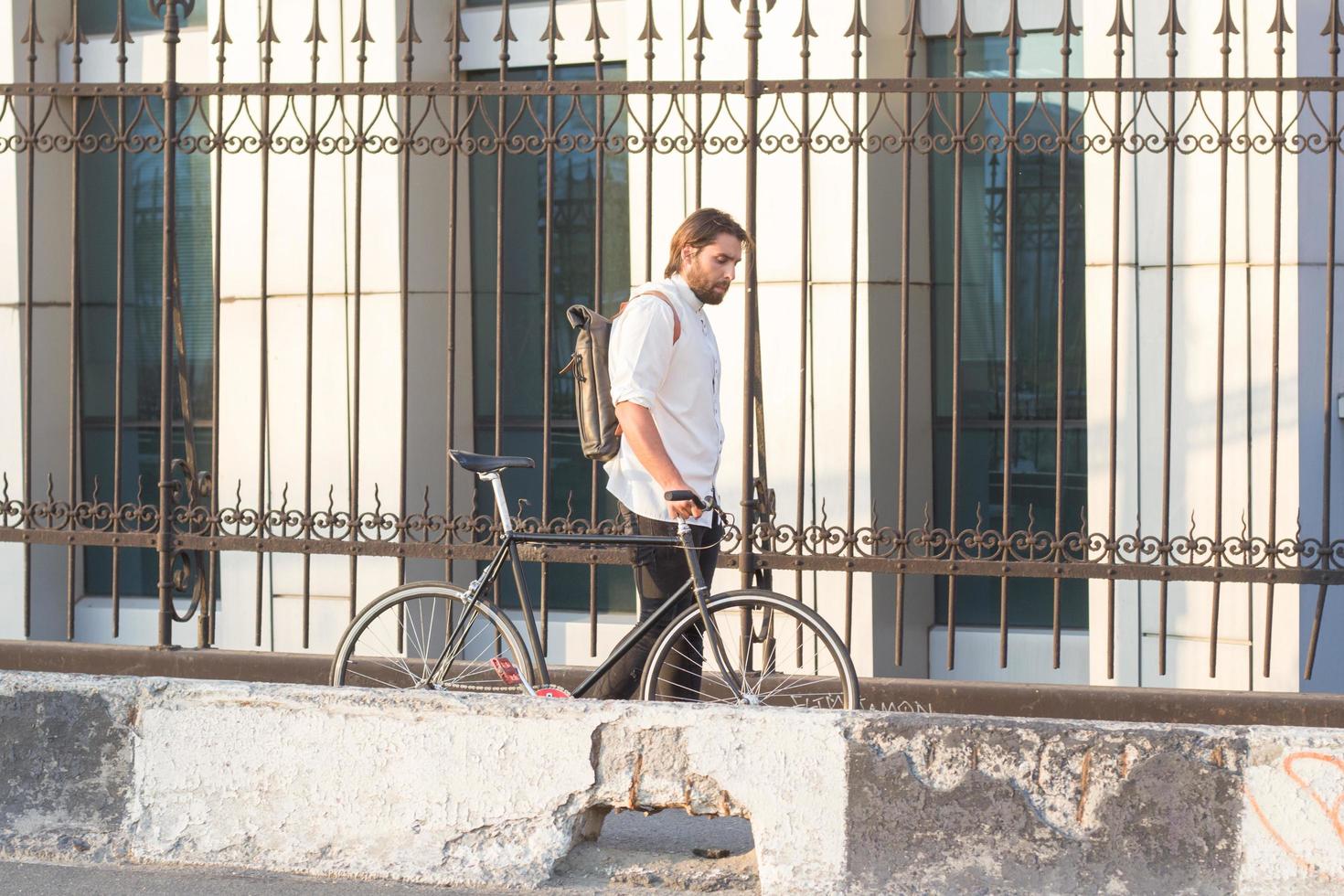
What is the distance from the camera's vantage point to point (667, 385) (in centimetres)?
520

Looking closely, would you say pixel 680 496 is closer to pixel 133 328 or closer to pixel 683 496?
pixel 683 496

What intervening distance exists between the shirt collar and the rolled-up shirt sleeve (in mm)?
119

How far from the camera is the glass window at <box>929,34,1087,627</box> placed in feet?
25.3

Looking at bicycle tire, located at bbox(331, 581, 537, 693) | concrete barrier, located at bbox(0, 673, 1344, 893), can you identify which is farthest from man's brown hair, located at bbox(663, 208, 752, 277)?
concrete barrier, located at bbox(0, 673, 1344, 893)

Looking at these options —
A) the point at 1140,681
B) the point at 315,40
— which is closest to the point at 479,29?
the point at 315,40

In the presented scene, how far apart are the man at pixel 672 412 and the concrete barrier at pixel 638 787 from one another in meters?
0.99

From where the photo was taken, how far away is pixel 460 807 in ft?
Answer: 14.0

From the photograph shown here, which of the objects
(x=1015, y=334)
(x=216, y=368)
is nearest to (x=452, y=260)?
(x=216, y=368)

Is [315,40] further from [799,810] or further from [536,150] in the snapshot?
[799,810]

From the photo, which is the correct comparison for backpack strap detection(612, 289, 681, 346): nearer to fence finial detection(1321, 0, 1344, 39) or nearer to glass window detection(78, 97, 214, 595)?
fence finial detection(1321, 0, 1344, 39)

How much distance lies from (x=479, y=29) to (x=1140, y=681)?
4793 mm

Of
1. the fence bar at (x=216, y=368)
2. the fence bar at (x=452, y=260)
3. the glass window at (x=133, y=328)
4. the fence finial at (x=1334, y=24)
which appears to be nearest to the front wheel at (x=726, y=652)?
the fence bar at (x=452, y=260)

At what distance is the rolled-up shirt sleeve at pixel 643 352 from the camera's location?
5051 millimetres

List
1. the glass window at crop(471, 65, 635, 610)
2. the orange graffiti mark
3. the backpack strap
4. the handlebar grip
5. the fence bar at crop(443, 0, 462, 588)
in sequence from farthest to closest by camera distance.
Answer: the glass window at crop(471, 65, 635, 610) < the fence bar at crop(443, 0, 462, 588) < the backpack strap < the handlebar grip < the orange graffiti mark
